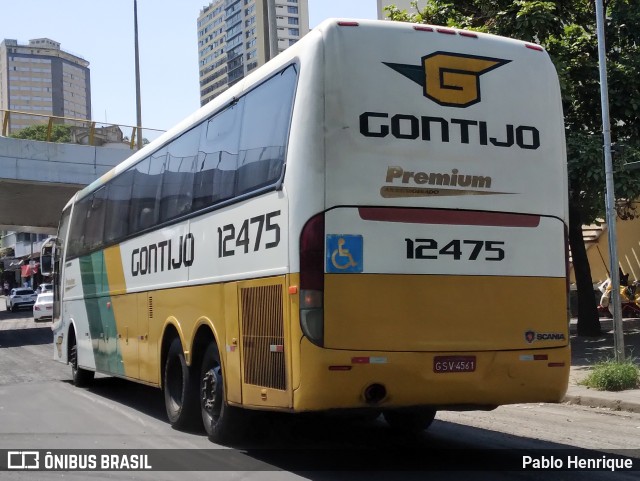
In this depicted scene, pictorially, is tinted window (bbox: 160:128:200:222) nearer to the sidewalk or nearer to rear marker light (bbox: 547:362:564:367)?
rear marker light (bbox: 547:362:564:367)

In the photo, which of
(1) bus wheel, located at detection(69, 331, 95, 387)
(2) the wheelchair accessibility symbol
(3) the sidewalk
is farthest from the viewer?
(1) bus wheel, located at detection(69, 331, 95, 387)

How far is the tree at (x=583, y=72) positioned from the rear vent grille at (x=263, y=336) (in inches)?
462

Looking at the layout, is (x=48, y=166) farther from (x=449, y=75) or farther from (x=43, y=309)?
(x=449, y=75)

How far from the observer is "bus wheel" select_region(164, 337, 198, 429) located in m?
9.66

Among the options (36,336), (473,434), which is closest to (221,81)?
(36,336)

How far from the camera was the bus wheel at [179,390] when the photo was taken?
9.66 meters

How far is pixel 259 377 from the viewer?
761 centimetres

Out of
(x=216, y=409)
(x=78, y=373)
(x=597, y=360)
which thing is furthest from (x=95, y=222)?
(x=597, y=360)

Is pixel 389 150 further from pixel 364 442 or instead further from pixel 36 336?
pixel 36 336

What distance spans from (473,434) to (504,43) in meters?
4.29

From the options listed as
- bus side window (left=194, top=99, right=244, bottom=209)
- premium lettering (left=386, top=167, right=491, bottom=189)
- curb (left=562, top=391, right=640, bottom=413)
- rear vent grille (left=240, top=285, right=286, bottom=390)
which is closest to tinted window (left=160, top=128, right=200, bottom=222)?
bus side window (left=194, top=99, right=244, bottom=209)

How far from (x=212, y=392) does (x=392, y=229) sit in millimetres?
2992

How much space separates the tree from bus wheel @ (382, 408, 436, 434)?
978 centimetres

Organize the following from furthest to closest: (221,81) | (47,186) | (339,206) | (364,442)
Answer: (221,81)
(47,186)
(364,442)
(339,206)
